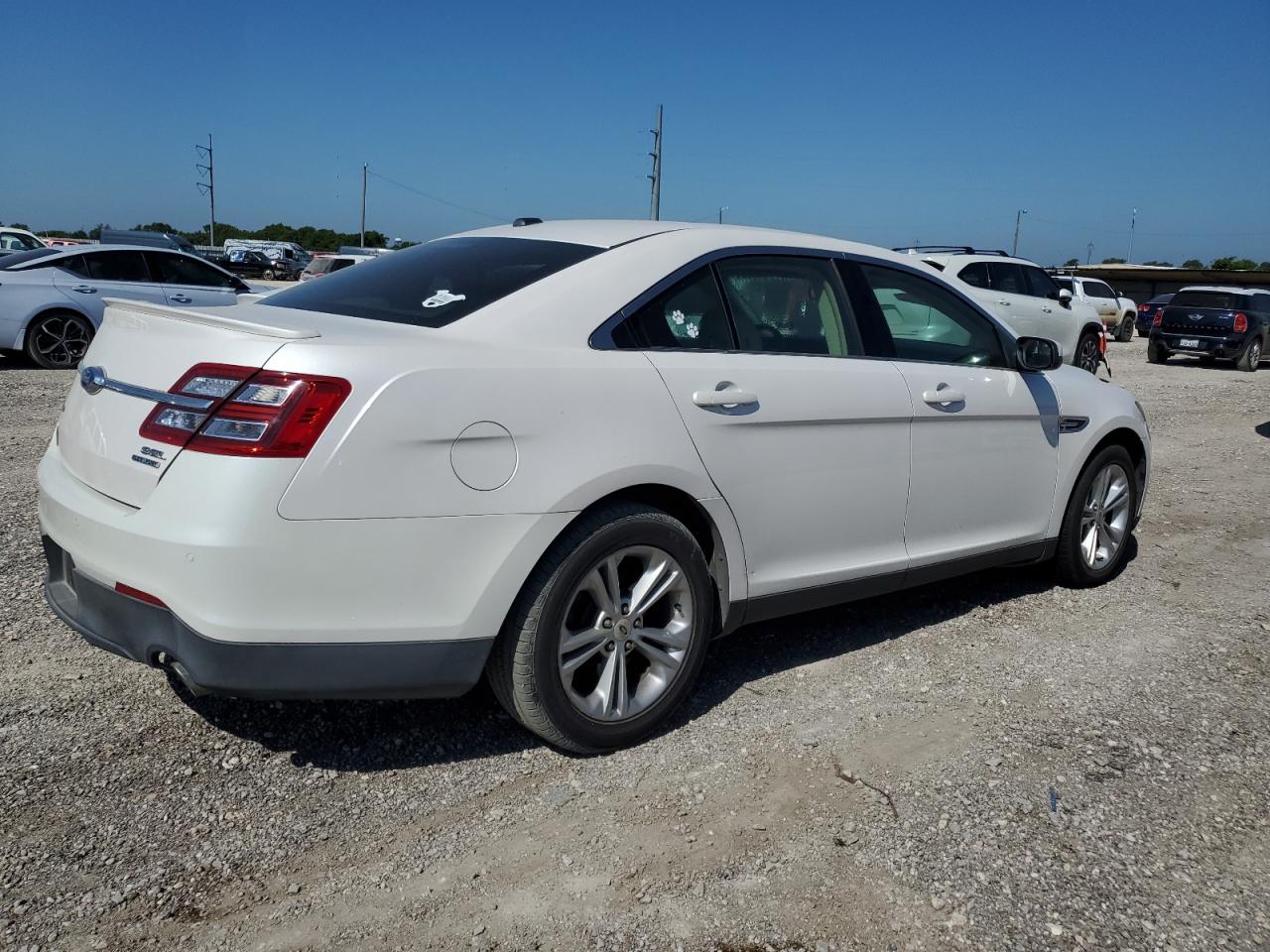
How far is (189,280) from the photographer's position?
1305cm

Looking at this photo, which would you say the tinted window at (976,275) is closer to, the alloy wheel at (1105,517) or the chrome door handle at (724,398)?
the alloy wheel at (1105,517)

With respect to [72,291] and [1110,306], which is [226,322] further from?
[1110,306]

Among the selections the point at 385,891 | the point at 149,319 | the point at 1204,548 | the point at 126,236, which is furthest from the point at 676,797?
the point at 126,236

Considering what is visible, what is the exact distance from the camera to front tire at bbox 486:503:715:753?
10.2ft

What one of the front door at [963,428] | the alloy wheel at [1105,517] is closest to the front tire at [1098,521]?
the alloy wheel at [1105,517]

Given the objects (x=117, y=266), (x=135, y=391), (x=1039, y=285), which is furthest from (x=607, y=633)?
(x=1039, y=285)

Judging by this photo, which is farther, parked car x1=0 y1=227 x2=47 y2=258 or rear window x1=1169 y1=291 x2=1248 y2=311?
parked car x1=0 y1=227 x2=47 y2=258

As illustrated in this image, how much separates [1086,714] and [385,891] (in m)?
2.54

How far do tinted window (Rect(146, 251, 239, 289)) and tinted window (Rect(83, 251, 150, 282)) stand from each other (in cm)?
13

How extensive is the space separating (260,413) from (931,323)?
9.53 ft

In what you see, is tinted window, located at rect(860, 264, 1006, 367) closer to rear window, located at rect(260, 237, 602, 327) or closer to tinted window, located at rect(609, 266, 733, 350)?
tinted window, located at rect(609, 266, 733, 350)

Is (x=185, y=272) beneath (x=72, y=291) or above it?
above

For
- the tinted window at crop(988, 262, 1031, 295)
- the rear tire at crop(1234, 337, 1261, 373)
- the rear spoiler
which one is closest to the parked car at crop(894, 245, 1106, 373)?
the tinted window at crop(988, 262, 1031, 295)

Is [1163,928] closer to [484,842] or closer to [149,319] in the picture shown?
[484,842]
